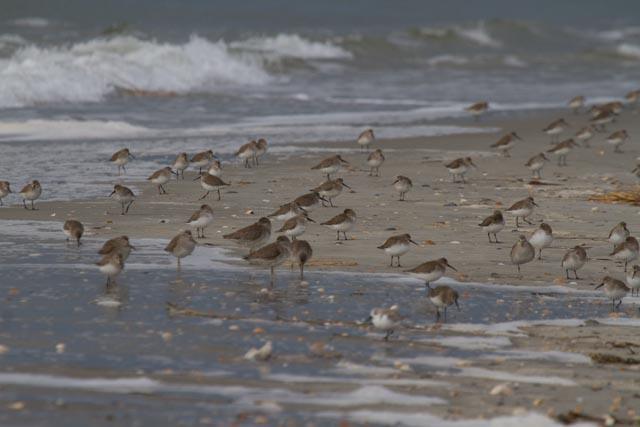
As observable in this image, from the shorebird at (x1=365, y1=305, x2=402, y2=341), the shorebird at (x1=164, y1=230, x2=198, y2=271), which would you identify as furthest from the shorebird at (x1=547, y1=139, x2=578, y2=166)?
the shorebird at (x1=365, y1=305, x2=402, y2=341)

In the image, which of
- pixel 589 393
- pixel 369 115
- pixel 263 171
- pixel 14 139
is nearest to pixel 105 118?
pixel 14 139

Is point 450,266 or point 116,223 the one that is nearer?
point 450,266

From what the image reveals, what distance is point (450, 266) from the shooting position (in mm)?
11633

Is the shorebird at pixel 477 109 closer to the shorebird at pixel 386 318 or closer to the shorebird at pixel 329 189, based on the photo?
the shorebird at pixel 329 189

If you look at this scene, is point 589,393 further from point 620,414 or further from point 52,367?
point 52,367

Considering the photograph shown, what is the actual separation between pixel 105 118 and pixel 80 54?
1087cm

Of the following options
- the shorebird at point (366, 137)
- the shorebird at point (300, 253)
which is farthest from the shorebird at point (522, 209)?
the shorebird at point (366, 137)

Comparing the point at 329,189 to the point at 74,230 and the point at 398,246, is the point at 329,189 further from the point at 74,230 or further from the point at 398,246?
the point at 74,230

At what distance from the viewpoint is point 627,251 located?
12281mm

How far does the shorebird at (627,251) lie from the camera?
40.2ft

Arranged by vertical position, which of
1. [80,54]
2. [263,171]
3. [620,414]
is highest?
[80,54]

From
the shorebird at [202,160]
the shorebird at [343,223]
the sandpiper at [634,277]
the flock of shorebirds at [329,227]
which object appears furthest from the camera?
the shorebird at [202,160]

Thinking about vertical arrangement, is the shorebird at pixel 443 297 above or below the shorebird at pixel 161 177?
below

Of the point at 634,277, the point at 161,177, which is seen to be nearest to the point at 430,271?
the point at 634,277
